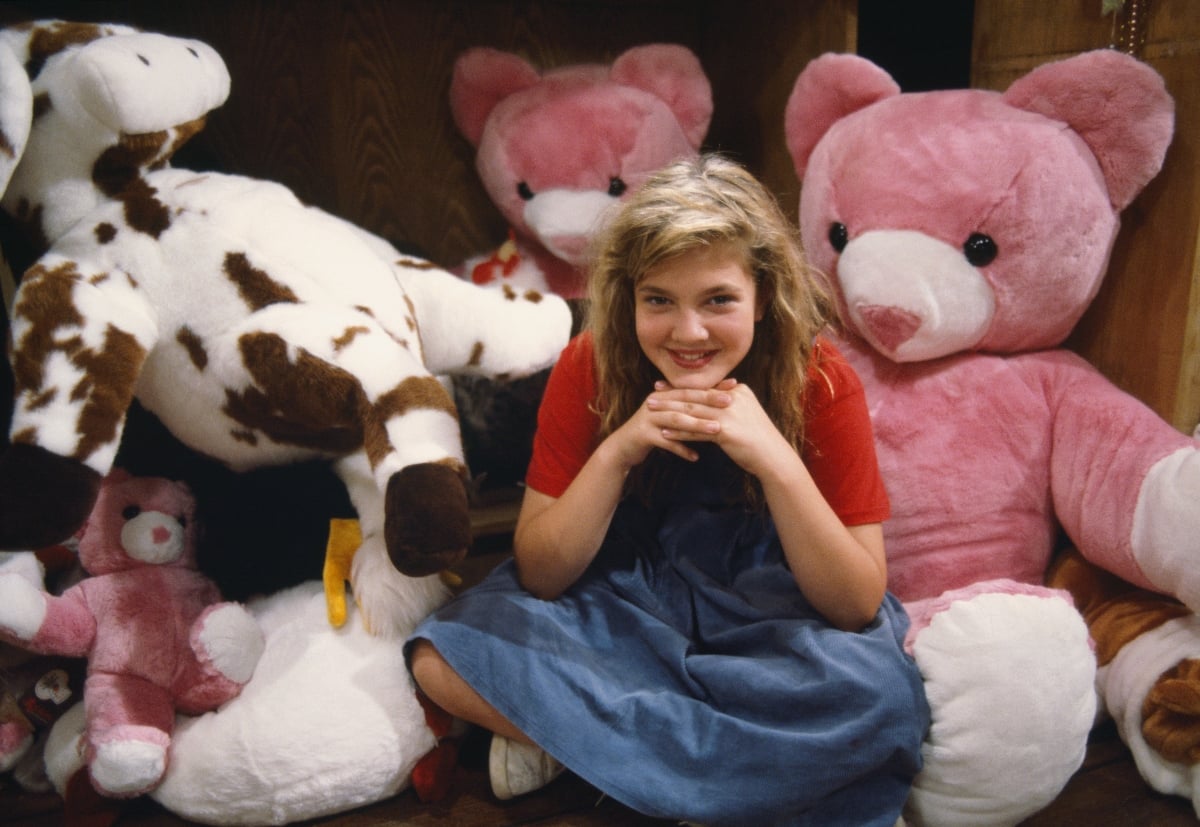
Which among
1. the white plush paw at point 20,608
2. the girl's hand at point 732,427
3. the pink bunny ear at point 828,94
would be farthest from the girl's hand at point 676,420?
the white plush paw at point 20,608

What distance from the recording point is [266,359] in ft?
2.91

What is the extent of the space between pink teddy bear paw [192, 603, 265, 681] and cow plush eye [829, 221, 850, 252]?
31.6 inches

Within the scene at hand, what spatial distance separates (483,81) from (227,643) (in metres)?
0.87

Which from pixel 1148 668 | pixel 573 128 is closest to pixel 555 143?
pixel 573 128

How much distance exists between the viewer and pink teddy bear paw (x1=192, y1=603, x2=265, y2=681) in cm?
92

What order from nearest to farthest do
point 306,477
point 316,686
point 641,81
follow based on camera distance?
1. point 316,686
2. point 306,477
3. point 641,81

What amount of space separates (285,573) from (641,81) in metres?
0.86

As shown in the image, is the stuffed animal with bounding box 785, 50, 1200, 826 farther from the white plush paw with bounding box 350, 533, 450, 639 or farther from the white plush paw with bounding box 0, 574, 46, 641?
the white plush paw with bounding box 0, 574, 46, 641

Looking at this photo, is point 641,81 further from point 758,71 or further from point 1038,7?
point 1038,7

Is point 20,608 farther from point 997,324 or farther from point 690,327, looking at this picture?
point 997,324

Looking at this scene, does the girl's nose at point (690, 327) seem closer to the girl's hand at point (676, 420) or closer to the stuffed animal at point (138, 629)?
the girl's hand at point (676, 420)

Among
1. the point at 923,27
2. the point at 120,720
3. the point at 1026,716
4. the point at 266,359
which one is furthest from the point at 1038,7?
the point at 120,720

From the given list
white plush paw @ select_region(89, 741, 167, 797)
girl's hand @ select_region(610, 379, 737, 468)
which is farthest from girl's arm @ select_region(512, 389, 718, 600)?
white plush paw @ select_region(89, 741, 167, 797)

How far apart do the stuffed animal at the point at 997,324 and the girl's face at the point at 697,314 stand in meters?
0.25
